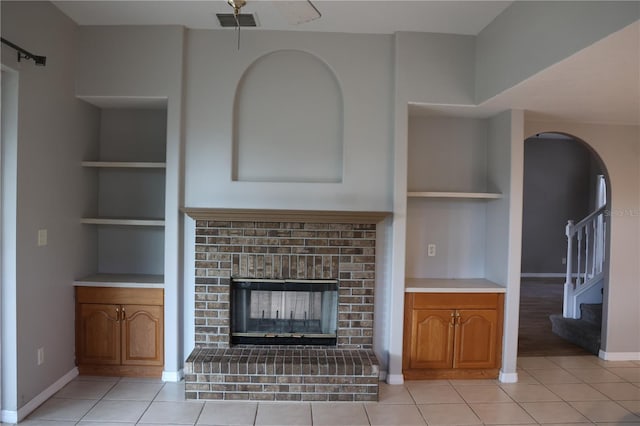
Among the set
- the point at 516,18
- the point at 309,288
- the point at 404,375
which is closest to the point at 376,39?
the point at 516,18

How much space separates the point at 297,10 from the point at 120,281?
257 cm

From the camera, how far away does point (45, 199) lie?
2984mm

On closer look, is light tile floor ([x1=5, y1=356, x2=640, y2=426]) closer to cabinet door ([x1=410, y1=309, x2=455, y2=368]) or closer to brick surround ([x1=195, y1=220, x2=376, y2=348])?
cabinet door ([x1=410, y1=309, x2=455, y2=368])

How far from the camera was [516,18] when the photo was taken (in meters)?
2.78

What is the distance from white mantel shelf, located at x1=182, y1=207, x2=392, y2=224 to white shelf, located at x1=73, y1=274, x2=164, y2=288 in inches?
25.9

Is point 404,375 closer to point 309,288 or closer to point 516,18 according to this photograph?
point 309,288

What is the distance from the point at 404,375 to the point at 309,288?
1.06 m

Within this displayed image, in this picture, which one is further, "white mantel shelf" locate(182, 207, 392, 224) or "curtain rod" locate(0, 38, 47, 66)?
"white mantel shelf" locate(182, 207, 392, 224)

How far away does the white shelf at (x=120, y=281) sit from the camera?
3.39 m

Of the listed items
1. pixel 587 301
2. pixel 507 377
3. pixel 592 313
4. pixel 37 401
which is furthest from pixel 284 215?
pixel 587 301

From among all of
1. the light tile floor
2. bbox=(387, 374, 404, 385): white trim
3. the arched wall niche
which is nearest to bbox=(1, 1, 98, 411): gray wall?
the light tile floor

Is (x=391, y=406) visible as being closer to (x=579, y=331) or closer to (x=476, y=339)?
(x=476, y=339)

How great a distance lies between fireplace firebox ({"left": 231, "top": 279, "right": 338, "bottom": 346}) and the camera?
3.46 m

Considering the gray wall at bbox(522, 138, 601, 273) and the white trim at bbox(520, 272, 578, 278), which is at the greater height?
the gray wall at bbox(522, 138, 601, 273)
